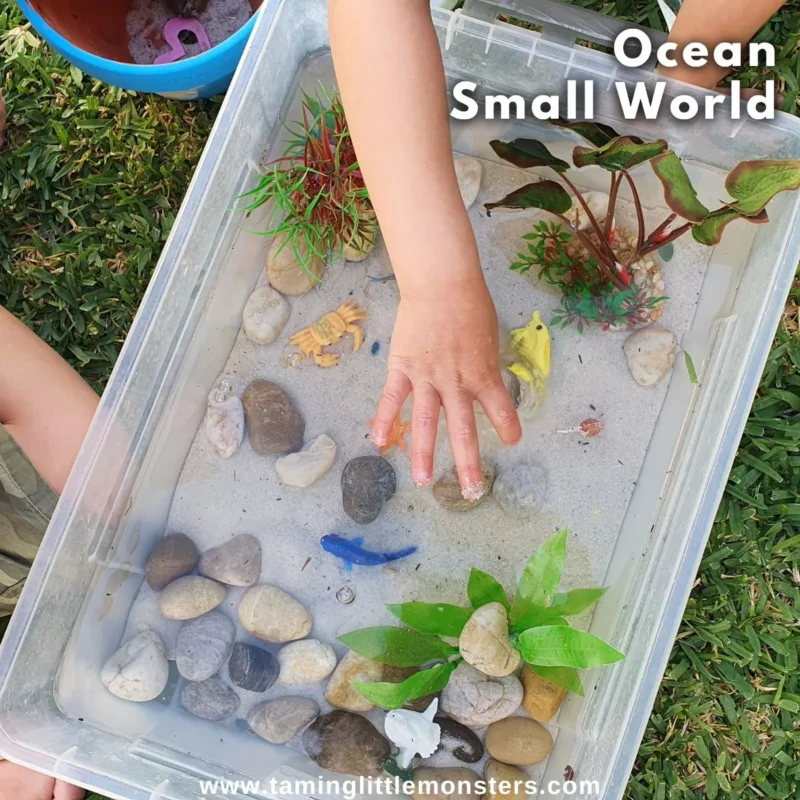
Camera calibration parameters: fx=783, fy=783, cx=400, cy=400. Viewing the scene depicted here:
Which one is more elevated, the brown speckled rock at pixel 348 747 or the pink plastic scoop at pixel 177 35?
the pink plastic scoop at pixel 177 35

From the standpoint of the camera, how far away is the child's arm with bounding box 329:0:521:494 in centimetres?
118

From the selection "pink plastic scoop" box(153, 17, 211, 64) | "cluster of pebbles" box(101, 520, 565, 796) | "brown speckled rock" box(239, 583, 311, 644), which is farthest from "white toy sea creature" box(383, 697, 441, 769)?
"pink plastic scoop" box(153, 17, 211, 64)

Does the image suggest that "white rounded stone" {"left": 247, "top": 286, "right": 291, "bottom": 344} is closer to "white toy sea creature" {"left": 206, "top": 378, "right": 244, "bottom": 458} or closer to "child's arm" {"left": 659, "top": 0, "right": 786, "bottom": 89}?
"white toy sea creature" {"left": 206, "top": 378, "right": 244, "bottom": 458}

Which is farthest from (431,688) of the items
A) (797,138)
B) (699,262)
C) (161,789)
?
(797,138)

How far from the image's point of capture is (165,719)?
153 cm

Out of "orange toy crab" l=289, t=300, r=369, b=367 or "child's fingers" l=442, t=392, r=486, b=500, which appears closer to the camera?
"child's fingers" l=442, t=392, r=486, b=500

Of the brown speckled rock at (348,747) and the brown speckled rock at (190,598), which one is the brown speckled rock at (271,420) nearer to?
the brown speckled rock at (190,598)

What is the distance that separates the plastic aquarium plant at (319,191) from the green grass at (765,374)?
363mm

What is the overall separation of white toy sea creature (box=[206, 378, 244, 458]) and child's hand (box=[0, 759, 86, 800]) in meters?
0.73

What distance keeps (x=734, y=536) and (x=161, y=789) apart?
122cm

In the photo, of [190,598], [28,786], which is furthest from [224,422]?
[28,786]

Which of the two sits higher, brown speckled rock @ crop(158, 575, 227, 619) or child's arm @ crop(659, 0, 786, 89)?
child's arm @ crop(659, 0, 786, 89)

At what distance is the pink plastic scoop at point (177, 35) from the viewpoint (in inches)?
68.8

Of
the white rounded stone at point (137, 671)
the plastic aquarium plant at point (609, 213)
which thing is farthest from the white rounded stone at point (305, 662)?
the plastic aquarium plant at point (609, 213)
